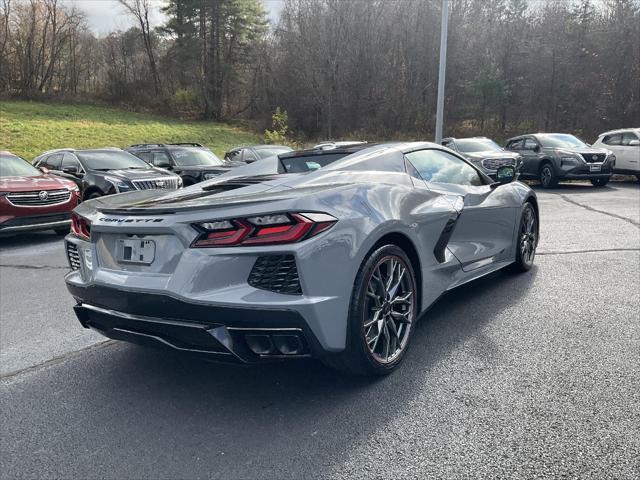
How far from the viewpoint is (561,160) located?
15.4 meters

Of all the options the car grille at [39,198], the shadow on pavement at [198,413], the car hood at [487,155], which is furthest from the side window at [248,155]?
the shadow on pavement at [198,413]

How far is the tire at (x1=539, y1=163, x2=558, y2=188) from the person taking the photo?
15625 mm

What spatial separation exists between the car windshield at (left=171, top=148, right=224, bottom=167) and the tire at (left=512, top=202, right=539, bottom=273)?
10.1 meters

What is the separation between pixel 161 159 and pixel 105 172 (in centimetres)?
325

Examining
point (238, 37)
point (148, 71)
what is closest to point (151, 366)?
point (238, 37)

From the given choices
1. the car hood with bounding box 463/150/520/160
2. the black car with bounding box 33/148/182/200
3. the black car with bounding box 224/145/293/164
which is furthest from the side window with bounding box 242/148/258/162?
the car hood with bounding box 463/150/520/160

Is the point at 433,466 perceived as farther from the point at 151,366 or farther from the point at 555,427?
the point at 151,366

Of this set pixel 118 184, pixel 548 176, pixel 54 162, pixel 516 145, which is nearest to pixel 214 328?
pixel 118 184

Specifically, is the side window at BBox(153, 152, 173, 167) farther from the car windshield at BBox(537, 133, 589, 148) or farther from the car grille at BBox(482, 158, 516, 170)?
the car windshield at BBox(537, 133, 589, 148)

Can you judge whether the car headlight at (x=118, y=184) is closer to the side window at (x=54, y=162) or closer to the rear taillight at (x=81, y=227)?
the side window at (x=54, y=162)

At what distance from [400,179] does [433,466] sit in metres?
1.92

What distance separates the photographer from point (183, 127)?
129ft

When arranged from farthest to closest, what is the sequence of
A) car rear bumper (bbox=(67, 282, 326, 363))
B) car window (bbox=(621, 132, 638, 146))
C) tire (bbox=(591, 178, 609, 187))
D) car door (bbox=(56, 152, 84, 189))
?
car window (bbox=(621, 132, 638, 146)), tire (bbox=(591, 178, 609, 187)), car door (bbox=(56, 152, 84, 189)), car rear bumper (bbox=(67, 282, 326, 363))

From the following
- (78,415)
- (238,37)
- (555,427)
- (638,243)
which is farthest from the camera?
(238,37)
